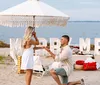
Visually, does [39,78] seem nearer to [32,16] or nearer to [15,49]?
[32,16]

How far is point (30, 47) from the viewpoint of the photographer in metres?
9.65

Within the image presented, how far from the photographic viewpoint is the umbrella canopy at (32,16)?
468 inches

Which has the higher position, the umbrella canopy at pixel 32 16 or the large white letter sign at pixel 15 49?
the umbrella canopy at pixel 32 16

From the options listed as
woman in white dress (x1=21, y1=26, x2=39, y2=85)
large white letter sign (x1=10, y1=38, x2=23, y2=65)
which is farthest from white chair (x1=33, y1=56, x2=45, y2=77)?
woman in white dress (x1=21, y1=26, x2=39, y2=85)

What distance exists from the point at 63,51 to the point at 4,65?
6.08 m

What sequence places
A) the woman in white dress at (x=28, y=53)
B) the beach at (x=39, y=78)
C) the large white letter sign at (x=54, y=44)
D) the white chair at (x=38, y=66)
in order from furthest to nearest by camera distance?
the large white letter sign at (x=54, y=44), the white chair at (x=38, y=66), the beach at (x=39, y=78), the woman in white dress at (x=28, y=53)

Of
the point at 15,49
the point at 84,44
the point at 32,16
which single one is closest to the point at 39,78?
the point at 32,16

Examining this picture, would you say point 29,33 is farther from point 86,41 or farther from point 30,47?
point 86,41

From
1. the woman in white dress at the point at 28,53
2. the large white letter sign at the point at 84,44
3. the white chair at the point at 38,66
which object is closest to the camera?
the woman in white dress at the point at 28,53

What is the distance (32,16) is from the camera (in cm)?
1237

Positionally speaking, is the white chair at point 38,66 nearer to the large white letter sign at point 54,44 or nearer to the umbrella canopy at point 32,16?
the umbrella canopy at point 32,16

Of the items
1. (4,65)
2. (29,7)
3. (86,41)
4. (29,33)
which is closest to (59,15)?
(29,7)

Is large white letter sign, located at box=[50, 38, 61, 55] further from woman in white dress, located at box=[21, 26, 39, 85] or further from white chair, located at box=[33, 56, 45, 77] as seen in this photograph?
woman in white dress, located at box=[21, 26, 39, 85]

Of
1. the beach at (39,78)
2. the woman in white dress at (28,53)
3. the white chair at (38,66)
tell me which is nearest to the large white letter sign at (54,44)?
the beach at (39,78)
